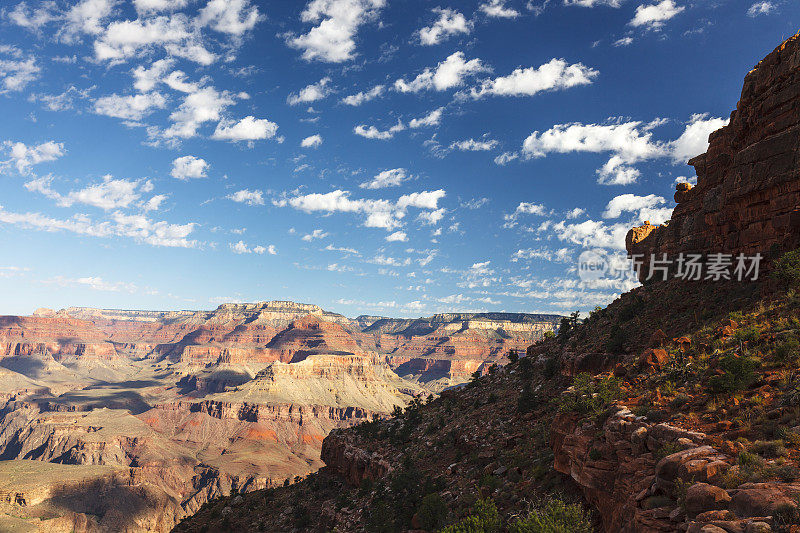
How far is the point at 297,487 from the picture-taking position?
50938mm

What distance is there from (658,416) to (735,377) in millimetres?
3403

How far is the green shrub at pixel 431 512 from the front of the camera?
79.2 feet

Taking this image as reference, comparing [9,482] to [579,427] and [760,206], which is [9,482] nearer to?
[579,427]

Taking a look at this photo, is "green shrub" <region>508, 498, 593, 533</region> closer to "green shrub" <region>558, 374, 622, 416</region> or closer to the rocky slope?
the rocky slope

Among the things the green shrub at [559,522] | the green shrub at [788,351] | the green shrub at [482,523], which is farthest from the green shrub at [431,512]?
the green shrub at [788,351]

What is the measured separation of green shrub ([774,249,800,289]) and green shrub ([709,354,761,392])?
313 inches

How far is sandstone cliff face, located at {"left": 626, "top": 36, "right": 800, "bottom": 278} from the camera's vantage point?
78.0 feet

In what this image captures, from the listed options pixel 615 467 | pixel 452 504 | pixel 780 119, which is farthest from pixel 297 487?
pixel 780 119

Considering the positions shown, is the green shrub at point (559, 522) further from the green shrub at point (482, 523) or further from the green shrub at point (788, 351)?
the green shrub at point (788, 351)

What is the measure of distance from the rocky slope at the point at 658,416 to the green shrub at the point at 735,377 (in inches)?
2.2

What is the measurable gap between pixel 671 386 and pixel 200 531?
50.5 m

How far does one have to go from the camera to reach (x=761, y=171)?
2488 cm

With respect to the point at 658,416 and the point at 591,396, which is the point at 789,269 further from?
the point at 658,416

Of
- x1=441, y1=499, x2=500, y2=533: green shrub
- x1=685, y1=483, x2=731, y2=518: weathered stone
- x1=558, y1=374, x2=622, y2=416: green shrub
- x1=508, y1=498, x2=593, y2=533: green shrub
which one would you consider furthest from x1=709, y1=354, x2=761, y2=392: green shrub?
x1=441, y1=499, x2=500, y2=533: green shrub
